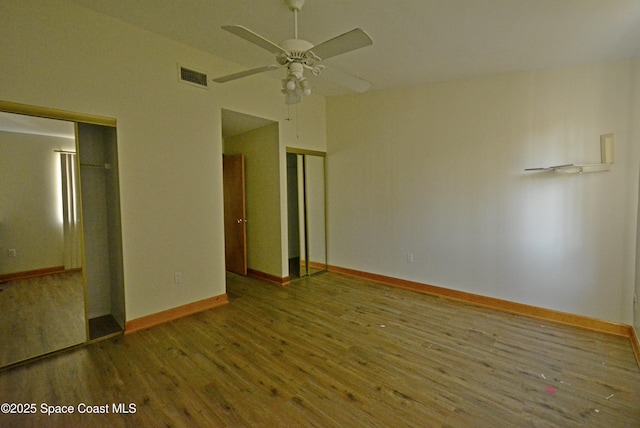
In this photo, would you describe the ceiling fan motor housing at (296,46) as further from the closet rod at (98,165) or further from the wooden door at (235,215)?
the wooden door at (235,215)

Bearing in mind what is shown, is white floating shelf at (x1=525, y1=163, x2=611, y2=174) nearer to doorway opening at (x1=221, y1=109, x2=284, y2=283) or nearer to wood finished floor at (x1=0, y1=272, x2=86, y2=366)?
doorway opening at (x1=221, y1=109, x2=284, y2=283)

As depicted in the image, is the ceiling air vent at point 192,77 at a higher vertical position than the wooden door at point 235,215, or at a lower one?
higher

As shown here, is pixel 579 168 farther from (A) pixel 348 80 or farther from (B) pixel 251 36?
(B) pixel 251 36

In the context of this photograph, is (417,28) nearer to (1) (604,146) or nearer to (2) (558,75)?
(2) (558,75)

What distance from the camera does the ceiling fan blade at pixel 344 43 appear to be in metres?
1.66

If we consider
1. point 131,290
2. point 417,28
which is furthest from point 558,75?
point 131,290

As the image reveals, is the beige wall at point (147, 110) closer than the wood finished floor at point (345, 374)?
No

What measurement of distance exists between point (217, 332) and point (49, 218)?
1.92 m

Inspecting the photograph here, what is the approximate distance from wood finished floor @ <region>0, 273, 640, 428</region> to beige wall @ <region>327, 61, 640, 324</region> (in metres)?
0.62

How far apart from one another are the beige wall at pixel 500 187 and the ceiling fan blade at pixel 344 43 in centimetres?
245

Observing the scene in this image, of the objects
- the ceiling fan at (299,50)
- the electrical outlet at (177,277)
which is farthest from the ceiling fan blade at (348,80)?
the electrical outlet at (177,277)

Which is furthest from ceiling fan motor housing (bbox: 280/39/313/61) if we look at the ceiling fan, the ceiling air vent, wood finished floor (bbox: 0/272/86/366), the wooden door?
the wooden door

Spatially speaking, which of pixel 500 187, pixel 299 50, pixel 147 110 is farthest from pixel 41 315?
pixel 500 187

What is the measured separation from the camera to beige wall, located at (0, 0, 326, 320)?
2.32 m
